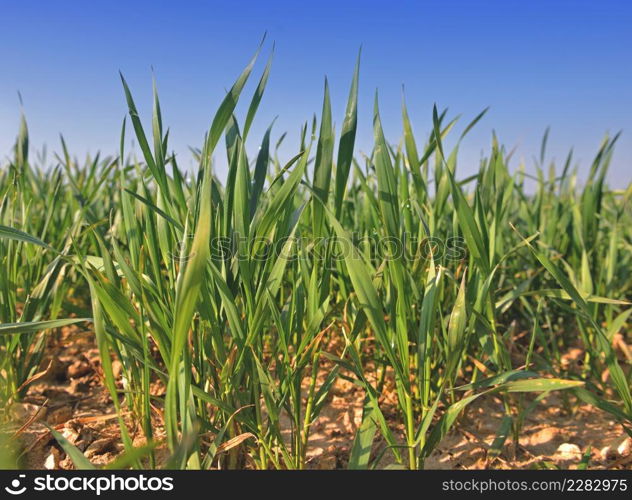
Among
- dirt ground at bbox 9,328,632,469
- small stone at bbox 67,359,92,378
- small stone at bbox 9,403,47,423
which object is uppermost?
small stone at bbox 67,359,92,378

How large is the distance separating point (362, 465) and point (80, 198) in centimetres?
88

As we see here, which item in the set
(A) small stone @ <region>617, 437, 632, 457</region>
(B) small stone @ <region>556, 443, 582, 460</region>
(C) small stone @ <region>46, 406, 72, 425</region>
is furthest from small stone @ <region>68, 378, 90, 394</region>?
(A) small stone @ <region>617, 437, 632, 457</region>

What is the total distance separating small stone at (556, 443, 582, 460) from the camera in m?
1.15

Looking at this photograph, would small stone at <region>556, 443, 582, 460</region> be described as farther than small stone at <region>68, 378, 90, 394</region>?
No

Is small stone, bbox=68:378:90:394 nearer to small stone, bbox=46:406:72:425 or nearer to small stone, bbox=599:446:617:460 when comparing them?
small stone, bbox=46:406:72:425

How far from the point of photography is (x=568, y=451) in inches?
A: 46.0

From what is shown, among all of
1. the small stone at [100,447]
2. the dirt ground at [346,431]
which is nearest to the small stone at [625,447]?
the dirt ground at [346,431]

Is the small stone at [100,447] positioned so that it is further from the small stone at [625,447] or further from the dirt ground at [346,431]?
the small stone at [625,447]

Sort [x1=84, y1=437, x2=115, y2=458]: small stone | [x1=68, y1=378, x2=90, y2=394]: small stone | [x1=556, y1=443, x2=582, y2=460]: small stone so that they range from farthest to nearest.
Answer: [x1=68, y1=378, x2=90, y2=394]: small stone → [x1=556, y1=443, x2=582, y2=460]: small stone → [x1=84, y1=437, x2=115, y2=458]: small stone

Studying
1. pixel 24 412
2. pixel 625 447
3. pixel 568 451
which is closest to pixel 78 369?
pixel 24 412
